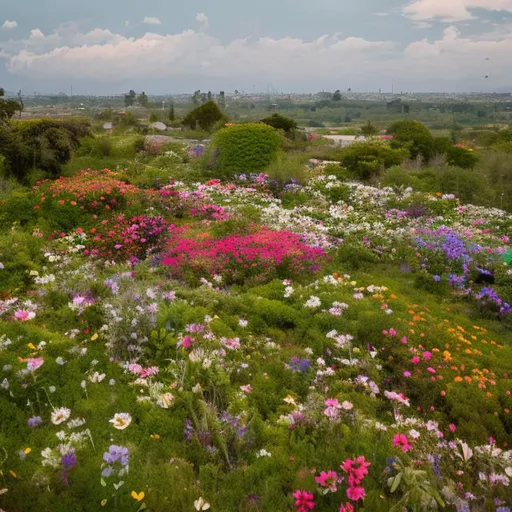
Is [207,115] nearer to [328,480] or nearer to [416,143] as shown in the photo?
[416,143]

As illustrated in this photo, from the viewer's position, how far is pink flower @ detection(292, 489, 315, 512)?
2.74 meters

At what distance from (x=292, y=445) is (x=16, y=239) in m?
6.72

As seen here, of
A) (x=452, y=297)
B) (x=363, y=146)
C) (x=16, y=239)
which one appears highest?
(x=363, y=146)

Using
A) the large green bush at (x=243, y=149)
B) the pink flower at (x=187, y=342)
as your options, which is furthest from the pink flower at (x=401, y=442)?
the large green bush at (x=243, y=149)

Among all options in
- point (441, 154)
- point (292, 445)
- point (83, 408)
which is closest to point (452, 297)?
point (292, 445)

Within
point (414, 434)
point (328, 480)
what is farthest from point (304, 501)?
point (414, 434)

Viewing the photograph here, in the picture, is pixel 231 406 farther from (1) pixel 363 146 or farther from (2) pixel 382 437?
(1) pixel 363 146

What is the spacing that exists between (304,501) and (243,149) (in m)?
14.0

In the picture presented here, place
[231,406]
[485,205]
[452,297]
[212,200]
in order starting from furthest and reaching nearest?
[485,205]
[212,200]
[452,297]
[231,406]

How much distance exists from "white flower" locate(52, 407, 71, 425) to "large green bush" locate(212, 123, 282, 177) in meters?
12.3

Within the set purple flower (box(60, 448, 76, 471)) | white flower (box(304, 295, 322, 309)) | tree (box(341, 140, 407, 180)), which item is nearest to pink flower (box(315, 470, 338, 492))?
purple flower (box(60, 448, 76, 471))

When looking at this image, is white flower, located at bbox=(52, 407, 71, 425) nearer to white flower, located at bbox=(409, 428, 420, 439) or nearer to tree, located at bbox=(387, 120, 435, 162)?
white flower, located at bbox=(409, 428, 420, 439)

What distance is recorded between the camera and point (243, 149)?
15656 millimetres

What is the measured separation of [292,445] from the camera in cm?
350
